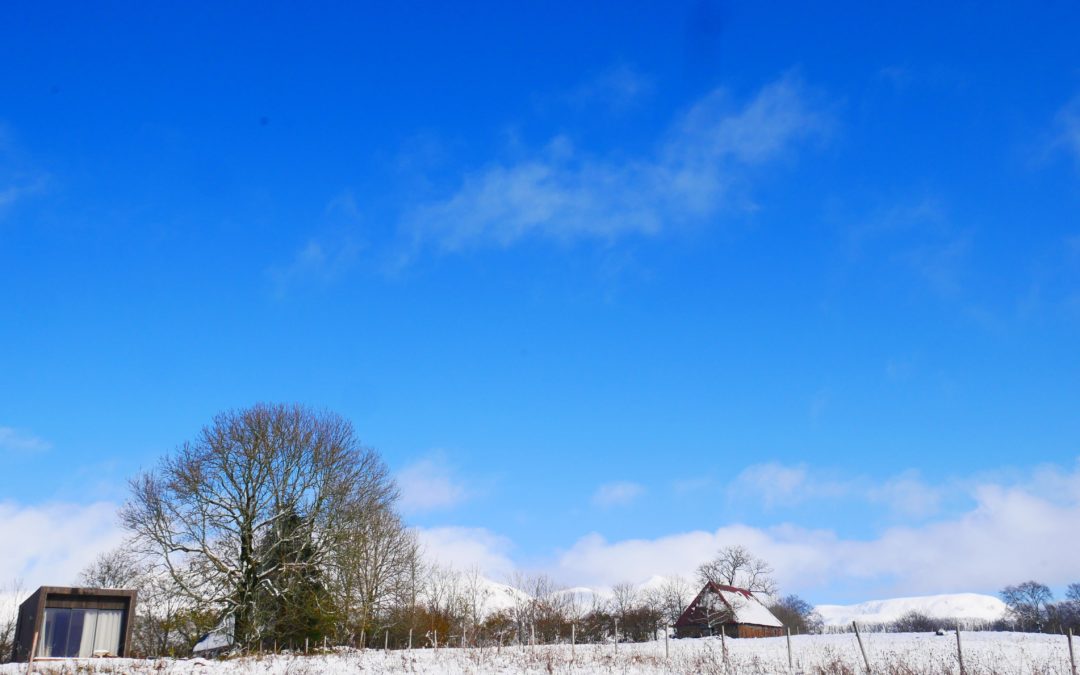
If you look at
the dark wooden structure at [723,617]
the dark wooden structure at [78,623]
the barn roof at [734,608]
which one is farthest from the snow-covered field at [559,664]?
the barn roof at [734,608]

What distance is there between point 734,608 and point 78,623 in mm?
52110

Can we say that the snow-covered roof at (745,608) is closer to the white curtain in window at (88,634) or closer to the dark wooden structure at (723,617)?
the dark wooden structure at (723,617)

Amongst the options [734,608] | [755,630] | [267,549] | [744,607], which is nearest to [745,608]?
[744,607]

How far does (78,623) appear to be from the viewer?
38.0 m

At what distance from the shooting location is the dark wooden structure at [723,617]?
72.1 meters

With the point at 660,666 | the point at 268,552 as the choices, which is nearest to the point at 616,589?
the point at 268,552

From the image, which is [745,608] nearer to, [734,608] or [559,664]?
[734,608]

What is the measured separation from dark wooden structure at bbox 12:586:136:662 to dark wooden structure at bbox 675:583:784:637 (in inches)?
1878

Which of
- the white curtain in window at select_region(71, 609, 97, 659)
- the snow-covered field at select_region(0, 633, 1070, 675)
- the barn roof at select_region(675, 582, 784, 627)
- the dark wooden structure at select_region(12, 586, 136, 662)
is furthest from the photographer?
the barn roof at select_region(675, 582, 784, 627)

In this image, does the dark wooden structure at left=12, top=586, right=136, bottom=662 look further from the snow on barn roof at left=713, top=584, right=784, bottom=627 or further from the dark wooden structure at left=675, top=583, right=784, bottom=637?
the snow on barn roof at left=713, top=584, right=784, bottom=627

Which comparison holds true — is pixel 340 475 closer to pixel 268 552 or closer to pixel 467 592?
pixel 268 552

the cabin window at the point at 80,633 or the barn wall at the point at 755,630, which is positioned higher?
the cabin window at the point at 80,633

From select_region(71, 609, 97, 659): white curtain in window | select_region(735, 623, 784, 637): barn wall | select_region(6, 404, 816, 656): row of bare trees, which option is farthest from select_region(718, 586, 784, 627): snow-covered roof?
select_region(71, 609, 97, 659): white curtain in window

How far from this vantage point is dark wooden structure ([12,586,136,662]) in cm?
3716
